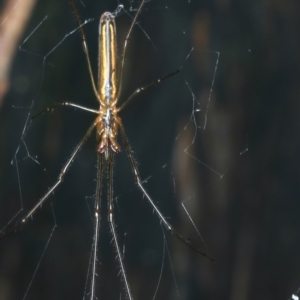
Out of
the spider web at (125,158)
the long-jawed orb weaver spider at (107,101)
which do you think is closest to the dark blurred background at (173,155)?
the spider web at (125,158)

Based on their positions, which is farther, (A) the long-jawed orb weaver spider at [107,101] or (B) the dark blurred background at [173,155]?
(B) the dark blurred background at [173,155]

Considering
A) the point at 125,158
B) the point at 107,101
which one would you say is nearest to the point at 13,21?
the point at 125,158

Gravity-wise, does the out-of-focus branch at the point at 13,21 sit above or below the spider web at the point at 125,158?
above

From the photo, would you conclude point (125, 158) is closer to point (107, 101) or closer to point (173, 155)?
point (173, 155)

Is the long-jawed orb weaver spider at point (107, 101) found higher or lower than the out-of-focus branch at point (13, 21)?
lower

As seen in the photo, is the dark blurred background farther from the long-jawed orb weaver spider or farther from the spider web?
the long-jawed orb weaver spider

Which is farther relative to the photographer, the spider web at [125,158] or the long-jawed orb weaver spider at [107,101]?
the spider web at [125,158]

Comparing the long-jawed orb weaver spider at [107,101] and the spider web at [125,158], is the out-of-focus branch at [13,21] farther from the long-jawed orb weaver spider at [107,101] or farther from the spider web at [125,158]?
the long-jawed orb weaver spider at [107,101]

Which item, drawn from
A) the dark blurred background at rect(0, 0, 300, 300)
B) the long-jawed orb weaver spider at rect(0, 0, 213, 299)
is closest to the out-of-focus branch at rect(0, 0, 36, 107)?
the dark blurred background at rect(0, 0, 300, 300)
